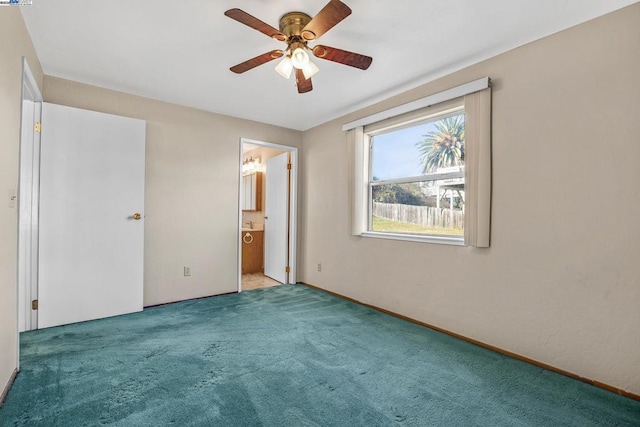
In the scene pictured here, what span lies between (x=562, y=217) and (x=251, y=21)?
2437 millimetres

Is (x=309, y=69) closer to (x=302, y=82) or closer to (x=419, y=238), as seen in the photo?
(x=302, y=82)

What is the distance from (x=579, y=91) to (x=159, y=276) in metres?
4.25

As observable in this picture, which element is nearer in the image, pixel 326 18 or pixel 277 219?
pixel 326 18

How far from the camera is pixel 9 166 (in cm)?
182

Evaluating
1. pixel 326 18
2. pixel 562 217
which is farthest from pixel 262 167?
pixel 562 217

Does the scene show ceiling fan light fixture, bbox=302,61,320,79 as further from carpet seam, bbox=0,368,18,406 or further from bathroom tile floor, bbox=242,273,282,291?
bathroom tile floor, bbox=242,273,282,291

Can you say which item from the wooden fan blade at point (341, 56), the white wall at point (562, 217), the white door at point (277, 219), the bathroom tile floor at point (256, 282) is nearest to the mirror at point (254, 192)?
the white door at point (277, 219)

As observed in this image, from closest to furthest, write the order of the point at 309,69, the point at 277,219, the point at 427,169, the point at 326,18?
the point at 326,18, the point at 309,69, the point at 427,169, the point at 277,219

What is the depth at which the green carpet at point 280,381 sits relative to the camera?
1620mm

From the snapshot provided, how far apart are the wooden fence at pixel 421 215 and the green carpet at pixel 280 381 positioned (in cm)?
104

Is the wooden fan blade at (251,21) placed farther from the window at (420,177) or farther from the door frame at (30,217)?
the door frame at (30,217)

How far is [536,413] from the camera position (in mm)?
1672

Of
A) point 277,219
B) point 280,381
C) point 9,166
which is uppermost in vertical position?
point 9,166

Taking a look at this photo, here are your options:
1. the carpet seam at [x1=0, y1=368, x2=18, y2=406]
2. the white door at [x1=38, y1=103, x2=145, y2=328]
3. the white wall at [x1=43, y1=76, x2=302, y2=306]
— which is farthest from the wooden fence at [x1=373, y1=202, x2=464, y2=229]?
the carpet seam at [x1=0, y1=368, x2=18, y2=406]
